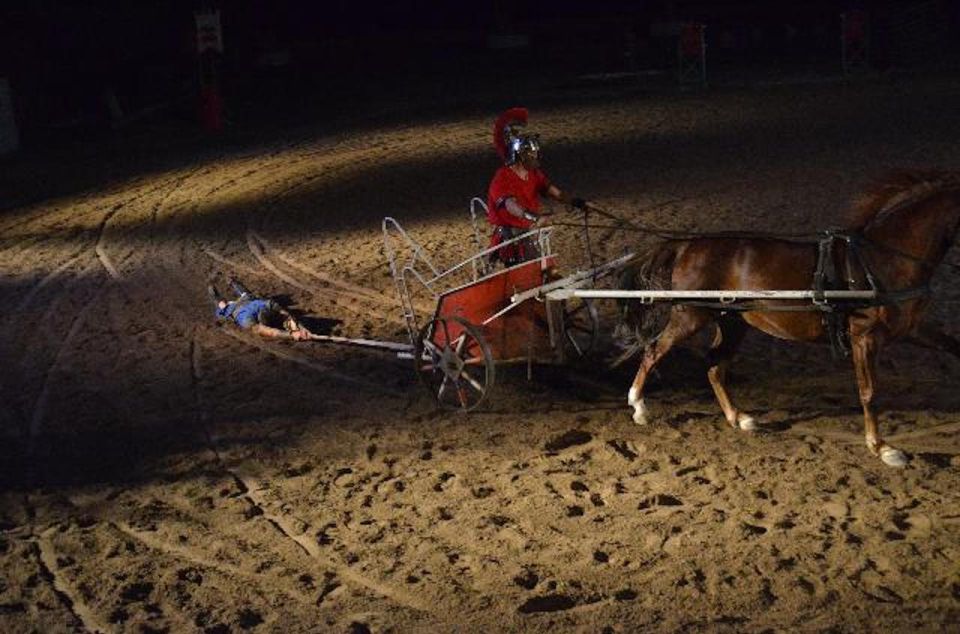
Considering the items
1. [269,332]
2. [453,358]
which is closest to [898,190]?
[453,358]

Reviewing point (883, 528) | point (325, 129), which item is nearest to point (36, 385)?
point (883, 528)

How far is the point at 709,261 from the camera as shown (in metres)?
8.16

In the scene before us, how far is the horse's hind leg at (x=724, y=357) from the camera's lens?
844 centimetres

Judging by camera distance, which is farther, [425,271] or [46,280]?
[46,280]

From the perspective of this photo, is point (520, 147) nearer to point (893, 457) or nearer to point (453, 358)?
point (453, 358)

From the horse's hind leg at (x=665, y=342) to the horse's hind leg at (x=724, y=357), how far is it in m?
0.27

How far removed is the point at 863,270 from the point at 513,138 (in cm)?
307

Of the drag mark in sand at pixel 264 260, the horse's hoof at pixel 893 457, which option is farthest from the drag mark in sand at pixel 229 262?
the horse's hoof at pixel 893 457

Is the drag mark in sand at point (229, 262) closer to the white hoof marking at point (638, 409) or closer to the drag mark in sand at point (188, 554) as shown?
the white hoof marking at point (638, 409)

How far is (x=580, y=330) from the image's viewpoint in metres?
9.92

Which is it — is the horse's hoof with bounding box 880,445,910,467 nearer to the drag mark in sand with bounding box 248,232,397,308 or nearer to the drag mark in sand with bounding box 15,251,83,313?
the drag mark in sand with bounding box 248,232,397,308

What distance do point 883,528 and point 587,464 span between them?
1938 millimetres

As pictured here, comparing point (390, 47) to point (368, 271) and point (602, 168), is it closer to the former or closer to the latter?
point (602, 168)

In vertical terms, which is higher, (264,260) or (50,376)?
(264,260)
